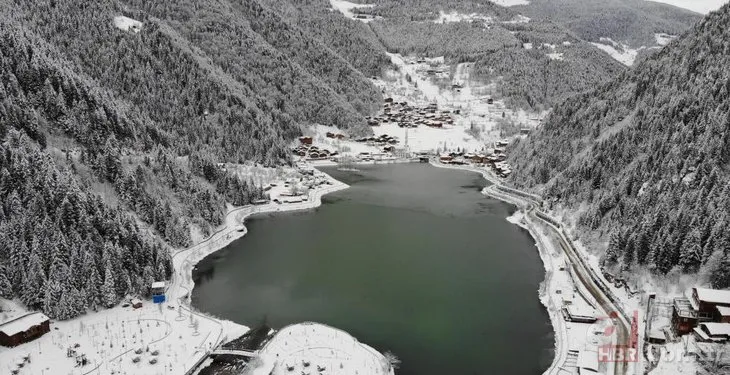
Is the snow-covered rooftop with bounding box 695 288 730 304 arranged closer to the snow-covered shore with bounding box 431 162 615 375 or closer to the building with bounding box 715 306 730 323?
the building with bounding box 715 306 730 323

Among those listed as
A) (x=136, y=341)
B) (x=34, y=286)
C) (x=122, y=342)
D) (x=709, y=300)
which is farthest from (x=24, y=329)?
(x=709, y=300)

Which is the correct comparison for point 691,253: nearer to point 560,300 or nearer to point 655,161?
point 560,300

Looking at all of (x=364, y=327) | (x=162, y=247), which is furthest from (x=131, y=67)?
(x=364, y=327)

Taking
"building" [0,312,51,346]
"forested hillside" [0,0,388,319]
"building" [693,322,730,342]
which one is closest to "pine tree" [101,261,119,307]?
"forested hillside" [0,0,388,319]

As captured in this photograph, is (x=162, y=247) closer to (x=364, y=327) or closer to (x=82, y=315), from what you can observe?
(x=82, y=315)

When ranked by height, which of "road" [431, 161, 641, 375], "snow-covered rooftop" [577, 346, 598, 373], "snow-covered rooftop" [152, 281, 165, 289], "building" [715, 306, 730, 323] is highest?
"building" [715, 306, 730, 323]

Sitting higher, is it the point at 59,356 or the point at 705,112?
the point at 705,112
